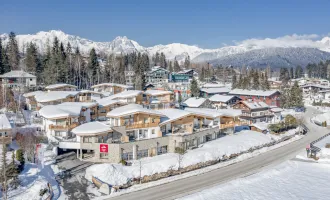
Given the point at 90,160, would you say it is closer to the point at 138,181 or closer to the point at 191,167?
the point at 138,181

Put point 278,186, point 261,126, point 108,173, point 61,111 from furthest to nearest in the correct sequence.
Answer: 1. point 261,126
2. point 61,111
3. point 278,186
4. point 108,173

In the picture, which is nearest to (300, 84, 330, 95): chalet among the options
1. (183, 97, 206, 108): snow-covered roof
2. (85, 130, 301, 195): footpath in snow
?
(183, 97, 206, 108): snow-covered roof

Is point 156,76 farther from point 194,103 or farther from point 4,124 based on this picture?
point 4,124

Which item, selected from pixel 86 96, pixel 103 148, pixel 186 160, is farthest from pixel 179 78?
pixel 103 148

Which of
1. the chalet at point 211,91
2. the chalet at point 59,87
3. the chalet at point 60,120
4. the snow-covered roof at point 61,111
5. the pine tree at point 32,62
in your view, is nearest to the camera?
the chalet at point 60,120

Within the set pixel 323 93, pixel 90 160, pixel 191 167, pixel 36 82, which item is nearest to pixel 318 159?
pixel 191 167

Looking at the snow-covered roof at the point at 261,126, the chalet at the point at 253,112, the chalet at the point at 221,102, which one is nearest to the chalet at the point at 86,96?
the chalet at the point at 253,112

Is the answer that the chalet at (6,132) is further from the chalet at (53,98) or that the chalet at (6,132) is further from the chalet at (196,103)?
the chalet at (196,103)

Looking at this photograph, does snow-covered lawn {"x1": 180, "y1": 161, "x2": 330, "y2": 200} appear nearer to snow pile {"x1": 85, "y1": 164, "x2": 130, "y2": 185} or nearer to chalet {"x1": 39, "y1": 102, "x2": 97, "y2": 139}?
snow pile {"x1": 85, "y1": 164, "x2": 130, "y2": 185}
